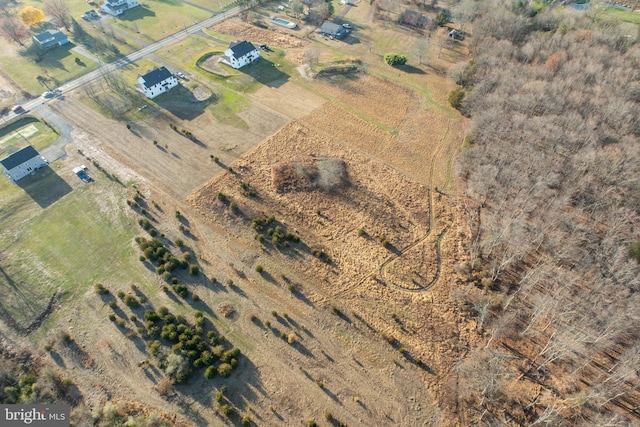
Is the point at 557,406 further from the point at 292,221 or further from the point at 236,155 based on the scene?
the point at 236,155

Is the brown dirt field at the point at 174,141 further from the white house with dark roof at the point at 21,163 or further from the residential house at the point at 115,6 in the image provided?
the residential house at the point at 115,6

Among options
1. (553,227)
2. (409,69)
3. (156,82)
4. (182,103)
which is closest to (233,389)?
(553,227)

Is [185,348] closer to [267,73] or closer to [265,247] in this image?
[265,247]

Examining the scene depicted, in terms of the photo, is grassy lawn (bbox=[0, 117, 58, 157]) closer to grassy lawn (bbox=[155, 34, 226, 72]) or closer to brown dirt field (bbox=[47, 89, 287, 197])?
brown dirt field (bbox=[47, 89, 287, 197])

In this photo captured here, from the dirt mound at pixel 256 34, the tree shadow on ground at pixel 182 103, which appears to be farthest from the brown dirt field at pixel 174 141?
the dirt mound at pixel 256 34

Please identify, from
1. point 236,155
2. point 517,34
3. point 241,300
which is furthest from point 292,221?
point 517,34
